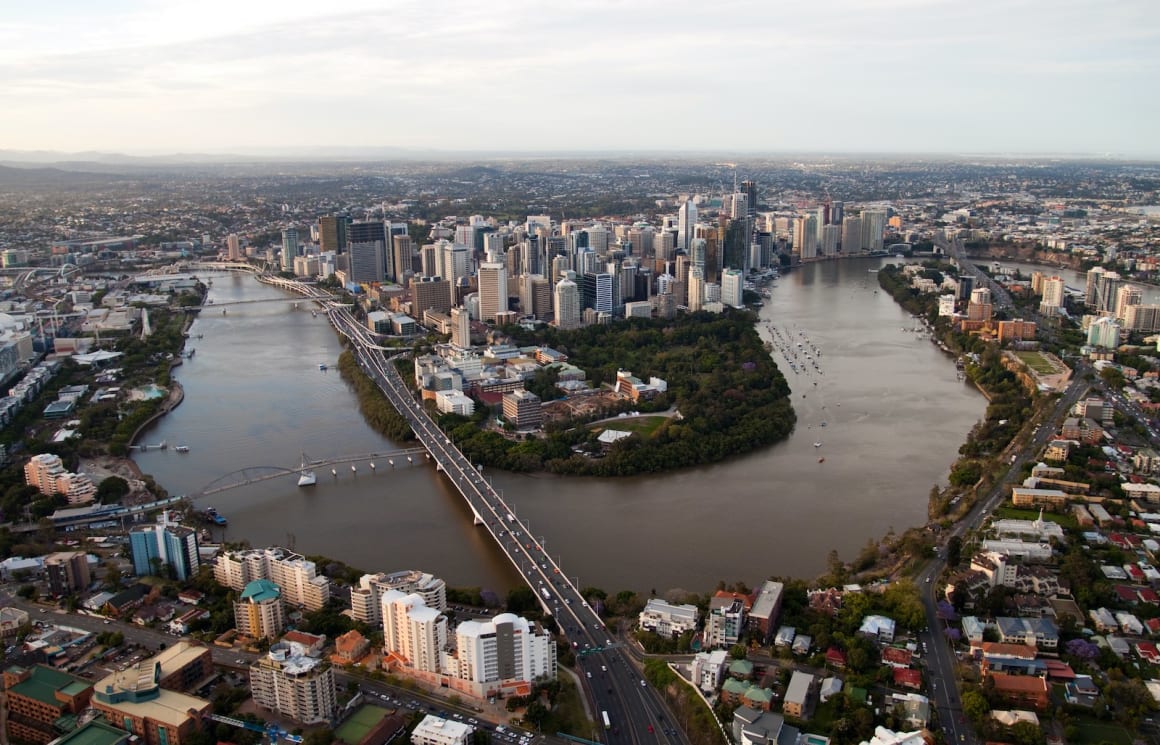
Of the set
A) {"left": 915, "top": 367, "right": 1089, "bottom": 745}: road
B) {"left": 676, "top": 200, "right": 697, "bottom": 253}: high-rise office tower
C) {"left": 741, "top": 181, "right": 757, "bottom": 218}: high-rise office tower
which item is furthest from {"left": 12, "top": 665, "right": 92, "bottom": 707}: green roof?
{"left": 741, "top": 181, "right": 757, "bottom": 218}: high-rise office tower

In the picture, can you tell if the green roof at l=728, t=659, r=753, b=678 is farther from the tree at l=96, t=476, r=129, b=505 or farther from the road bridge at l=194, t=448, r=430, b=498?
the tree at l=96, t=476, r=129, b=505

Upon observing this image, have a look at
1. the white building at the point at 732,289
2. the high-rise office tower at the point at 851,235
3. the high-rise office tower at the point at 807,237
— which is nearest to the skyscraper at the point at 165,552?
A: the white building at the point at 732,289

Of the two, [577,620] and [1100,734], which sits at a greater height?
[577,620]

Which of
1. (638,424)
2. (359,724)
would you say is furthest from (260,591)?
(638,424)

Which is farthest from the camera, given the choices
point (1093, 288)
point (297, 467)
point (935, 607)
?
point (1093, 288)

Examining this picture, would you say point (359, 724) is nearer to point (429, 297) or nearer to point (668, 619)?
point (668, 619)
